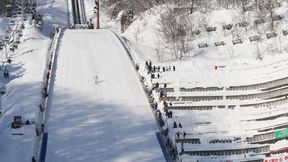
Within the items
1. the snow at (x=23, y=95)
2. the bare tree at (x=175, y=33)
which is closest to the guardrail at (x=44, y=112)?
the snow at (x=23, y=95)

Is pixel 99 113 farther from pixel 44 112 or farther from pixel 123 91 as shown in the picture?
pixel 123 91

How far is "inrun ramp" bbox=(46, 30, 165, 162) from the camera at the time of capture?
109 feet

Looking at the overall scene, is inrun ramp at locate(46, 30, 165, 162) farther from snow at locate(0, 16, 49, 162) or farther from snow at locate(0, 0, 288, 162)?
snow at locate(0, 16, 49, 162)

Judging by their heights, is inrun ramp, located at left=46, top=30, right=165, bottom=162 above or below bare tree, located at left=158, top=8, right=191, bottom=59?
below

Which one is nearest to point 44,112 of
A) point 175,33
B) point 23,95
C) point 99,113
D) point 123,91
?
point 23,95

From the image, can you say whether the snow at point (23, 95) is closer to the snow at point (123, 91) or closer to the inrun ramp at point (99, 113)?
the snow at point (123, 91)

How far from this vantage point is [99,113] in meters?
38.1

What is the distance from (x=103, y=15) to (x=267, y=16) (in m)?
29.7

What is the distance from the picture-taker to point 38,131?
34.8 m

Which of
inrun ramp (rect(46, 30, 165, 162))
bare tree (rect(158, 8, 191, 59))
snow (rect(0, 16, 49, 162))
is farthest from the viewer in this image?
bare tree (rect(158, 8, 191, 59))

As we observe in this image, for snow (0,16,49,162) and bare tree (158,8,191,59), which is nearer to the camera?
snow (0,16,49,162)

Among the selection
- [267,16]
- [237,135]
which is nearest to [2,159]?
[237,135]

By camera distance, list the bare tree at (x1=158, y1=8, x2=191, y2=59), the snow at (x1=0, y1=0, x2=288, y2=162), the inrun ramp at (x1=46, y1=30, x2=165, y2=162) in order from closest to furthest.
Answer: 1. the inrun ramp at (x1=46, y1=30, x2=165, y2=162)
2. the snow at (x1=0, y1=0, x2=288, y2=162)
3. the bare tree at (x1=158, y1=8, x2=191, y2=59)

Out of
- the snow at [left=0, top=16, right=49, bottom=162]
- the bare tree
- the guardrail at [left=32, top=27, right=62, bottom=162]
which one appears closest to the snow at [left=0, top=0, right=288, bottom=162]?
the snow at [left=0, top=16, right=49, bottom=162]
